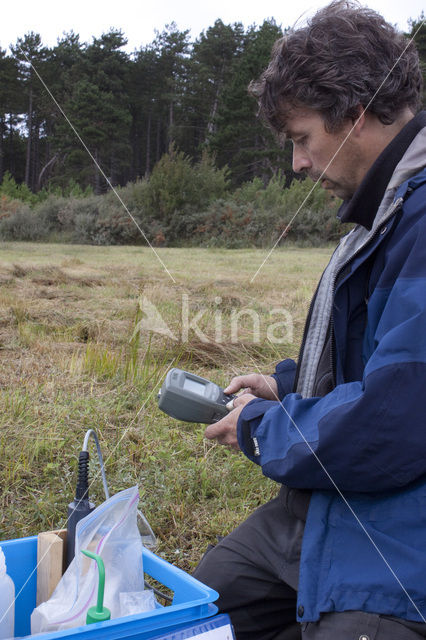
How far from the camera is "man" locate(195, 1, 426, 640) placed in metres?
0.91

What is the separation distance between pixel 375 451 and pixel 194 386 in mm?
Result: 584

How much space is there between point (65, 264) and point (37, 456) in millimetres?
5252

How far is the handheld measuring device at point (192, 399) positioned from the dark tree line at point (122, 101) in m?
7.57

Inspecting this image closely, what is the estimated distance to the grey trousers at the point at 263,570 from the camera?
1.20 metres

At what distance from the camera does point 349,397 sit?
3.08 ft

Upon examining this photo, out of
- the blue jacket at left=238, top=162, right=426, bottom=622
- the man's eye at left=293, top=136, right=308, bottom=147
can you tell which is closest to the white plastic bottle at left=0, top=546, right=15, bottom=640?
the blue jacket at left=238, top=162, right=426, bottom=622

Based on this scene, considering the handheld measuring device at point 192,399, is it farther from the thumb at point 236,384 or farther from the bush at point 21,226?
the bush at point 21,226

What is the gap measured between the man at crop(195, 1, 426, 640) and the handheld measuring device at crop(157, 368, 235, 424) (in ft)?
0.50

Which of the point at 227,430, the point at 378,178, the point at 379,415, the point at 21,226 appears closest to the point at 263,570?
the point at 227,430

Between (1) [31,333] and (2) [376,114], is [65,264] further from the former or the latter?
(2) [376,114]

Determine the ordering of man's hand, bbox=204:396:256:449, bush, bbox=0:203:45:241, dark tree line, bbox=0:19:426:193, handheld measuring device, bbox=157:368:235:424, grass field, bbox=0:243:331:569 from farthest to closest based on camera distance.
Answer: bush, bbox=0:203:45:241 → dark tree line, bbox=0:19:426:193 → grass field, bbox=0:243:331:569 → handheld measuring device, bbox=157:368:235:424 → man's hand, bbox=204:396:256:449

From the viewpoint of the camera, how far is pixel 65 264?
7312mm

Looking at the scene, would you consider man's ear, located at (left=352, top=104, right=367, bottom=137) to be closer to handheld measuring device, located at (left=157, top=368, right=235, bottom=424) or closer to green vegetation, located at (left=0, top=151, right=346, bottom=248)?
handheld measuring device, located at (left=157, top=368, right=235, bottom=424)

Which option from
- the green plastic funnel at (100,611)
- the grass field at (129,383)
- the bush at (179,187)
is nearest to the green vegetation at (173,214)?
the bush at (179,187)
